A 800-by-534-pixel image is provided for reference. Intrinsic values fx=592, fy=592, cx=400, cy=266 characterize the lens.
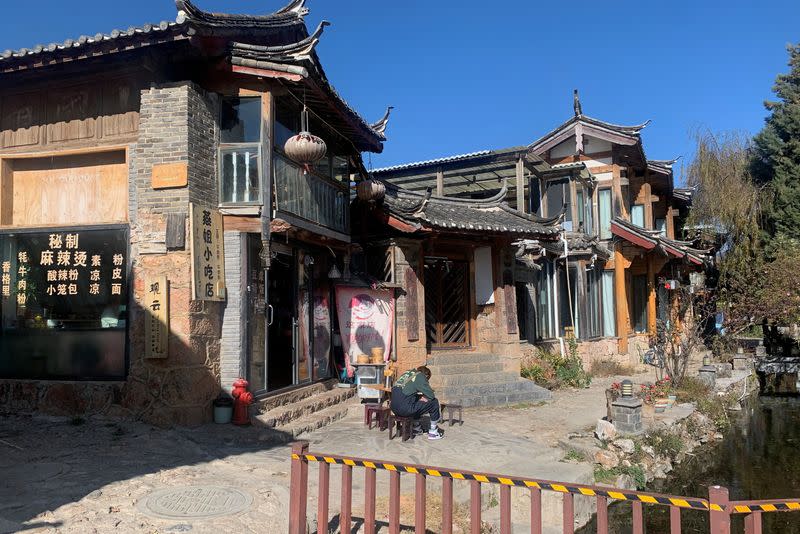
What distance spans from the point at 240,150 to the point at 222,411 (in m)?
3.84

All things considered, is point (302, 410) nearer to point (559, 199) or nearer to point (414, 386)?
point (414, 386)

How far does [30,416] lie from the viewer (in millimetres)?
8453

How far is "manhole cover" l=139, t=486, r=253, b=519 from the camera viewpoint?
502 cm

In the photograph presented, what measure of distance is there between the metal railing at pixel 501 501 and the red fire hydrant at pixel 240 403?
155 inches

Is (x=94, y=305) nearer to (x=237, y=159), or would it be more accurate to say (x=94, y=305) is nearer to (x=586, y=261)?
(x=237, y=159)

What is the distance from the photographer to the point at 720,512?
3184mm

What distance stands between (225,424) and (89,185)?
420cm

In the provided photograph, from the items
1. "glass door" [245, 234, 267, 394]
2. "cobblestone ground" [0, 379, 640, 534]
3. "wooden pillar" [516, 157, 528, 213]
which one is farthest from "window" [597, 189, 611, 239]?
"glass door" [245, 234, 267, 394]

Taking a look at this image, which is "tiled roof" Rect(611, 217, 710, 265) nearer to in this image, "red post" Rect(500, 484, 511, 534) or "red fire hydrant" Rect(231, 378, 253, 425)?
"red fire hydrant" Rect(231, 378, 253, 425)

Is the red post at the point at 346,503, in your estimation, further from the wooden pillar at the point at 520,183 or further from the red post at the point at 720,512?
the wooden pillar at the point at 520,183

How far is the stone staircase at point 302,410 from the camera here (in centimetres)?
845

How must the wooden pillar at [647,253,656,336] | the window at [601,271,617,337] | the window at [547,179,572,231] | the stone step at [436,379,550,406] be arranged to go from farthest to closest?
the wooden pillar at [647,253,656,336], the window at [601,271,617,337], the window at [547,179,572,231], the stone step at [436,379,550,406]

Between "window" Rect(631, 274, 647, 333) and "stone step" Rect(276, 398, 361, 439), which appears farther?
"window" Rect(631, 274, 647, 333)

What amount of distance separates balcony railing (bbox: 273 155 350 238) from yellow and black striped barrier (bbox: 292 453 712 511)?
18.0ft
